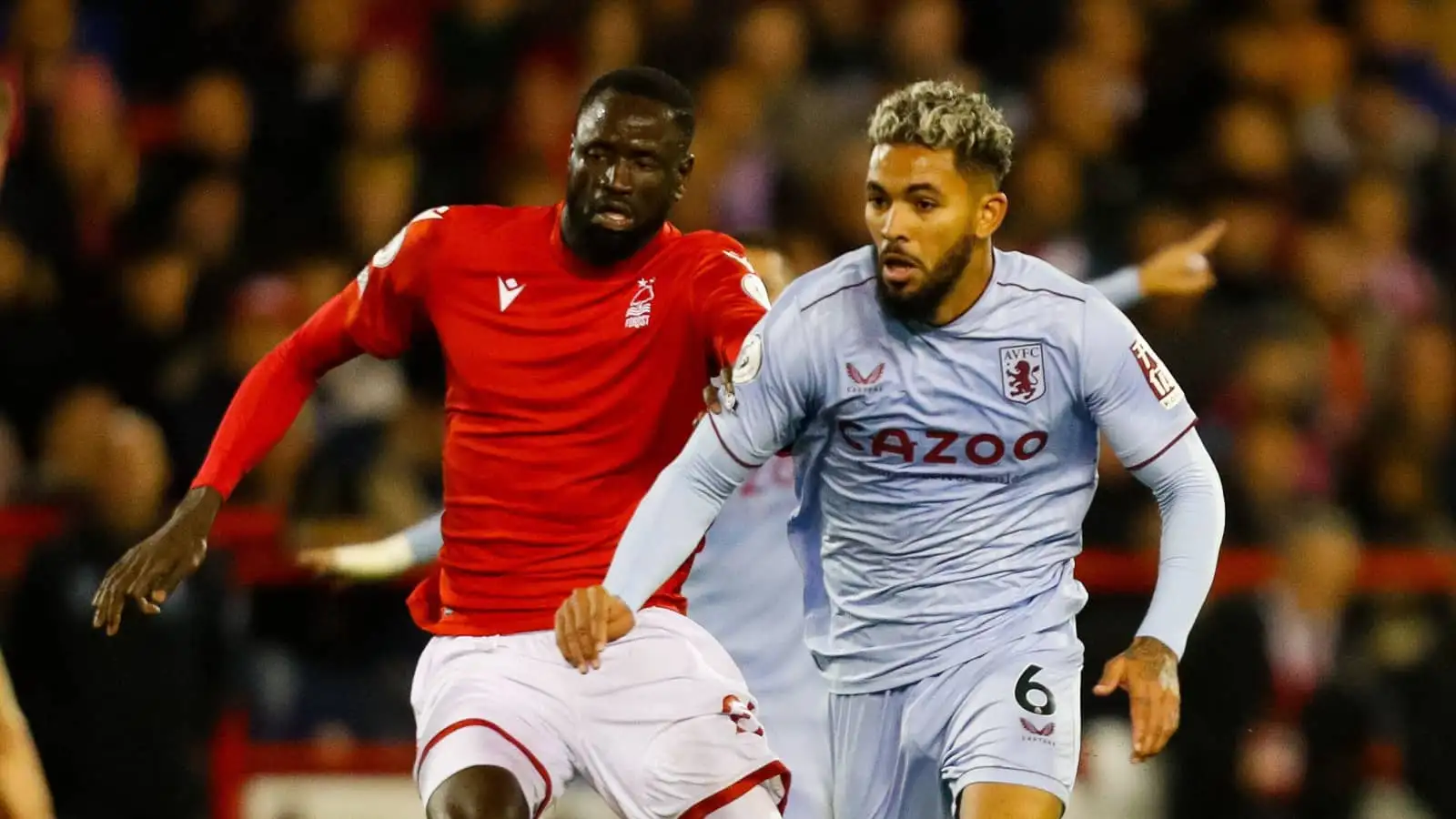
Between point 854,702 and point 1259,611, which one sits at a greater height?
point 854,702

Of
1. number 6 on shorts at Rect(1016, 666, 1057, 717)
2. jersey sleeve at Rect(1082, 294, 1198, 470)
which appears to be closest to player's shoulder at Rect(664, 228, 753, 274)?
jersey sleeve at Rect(1082, 294, 1198, 470)

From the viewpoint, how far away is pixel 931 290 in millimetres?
4465

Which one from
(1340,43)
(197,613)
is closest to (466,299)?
(197,613)

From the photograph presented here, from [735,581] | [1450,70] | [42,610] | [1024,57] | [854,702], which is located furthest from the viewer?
[1450,70]

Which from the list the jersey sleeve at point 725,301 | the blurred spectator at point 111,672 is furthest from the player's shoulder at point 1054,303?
the blurred spectator at point 111,672

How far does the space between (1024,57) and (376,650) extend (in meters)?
4.10

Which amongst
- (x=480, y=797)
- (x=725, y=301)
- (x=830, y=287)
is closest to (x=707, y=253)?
(x=725, y=301)

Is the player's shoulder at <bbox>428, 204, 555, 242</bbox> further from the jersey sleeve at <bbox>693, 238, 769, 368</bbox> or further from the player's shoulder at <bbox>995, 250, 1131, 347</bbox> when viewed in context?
the player's shoulder at <bbox>995, 250, 1131, 347</bbox>

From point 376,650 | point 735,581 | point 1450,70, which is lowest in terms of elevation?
point 376,650

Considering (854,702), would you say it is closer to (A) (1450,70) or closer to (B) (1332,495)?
(B) (1332,495)

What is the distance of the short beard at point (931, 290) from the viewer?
4.44 metres

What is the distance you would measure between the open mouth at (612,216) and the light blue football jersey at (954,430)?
0.43 m

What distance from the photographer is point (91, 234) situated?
808 cm

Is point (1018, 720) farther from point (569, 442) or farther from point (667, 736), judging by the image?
point (569, 442)
